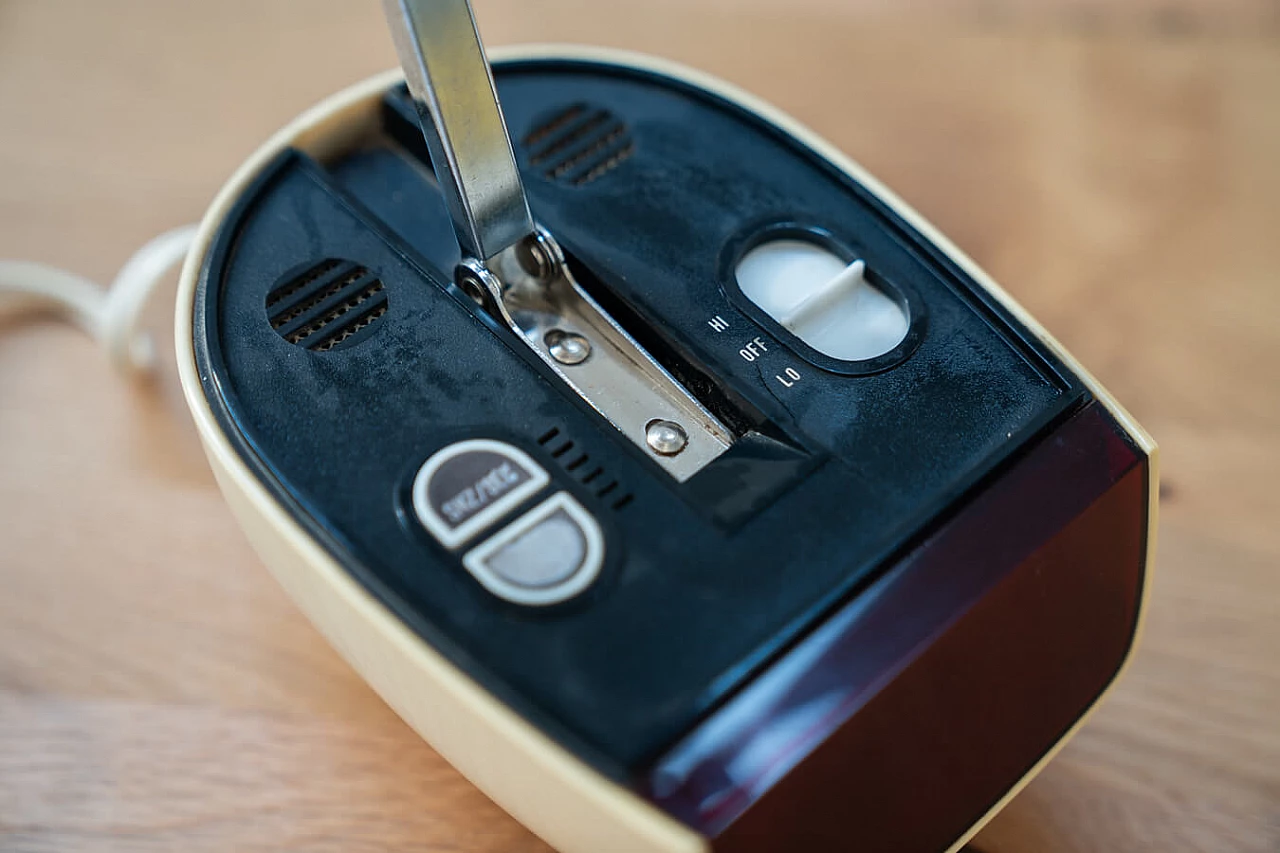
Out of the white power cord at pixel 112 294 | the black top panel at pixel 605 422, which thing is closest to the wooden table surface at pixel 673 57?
the white power cord at pixel 112 294

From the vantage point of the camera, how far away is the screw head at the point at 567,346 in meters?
0.48

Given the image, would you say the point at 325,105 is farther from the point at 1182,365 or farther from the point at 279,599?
the point at 1182,365

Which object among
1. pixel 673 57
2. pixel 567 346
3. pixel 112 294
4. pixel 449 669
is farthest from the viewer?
pixel 673 57

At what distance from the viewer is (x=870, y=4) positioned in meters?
0.76

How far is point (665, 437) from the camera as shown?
1.50 ft

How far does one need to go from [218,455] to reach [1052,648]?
310 mm

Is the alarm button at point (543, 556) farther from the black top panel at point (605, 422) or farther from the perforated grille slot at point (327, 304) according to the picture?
the perforated grille slot at point (327, 304)

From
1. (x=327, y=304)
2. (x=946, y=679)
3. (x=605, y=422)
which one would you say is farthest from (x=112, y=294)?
(x=946, y=679)

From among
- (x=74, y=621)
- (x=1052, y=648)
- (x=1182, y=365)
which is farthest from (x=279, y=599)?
(x=1182, y=365)

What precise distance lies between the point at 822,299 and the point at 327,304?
0.20 metres

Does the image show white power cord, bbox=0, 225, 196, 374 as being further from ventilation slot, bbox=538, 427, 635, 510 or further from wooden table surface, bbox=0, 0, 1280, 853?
ventilation slot, bbox=538, 427, 635, 510

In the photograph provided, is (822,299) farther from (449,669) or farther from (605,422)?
(449,669)

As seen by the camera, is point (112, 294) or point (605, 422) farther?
point (112, 294)

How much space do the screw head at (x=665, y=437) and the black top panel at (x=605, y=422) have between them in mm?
19
